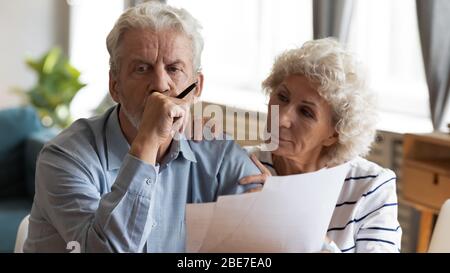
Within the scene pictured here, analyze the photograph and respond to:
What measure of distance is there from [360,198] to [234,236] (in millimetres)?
765

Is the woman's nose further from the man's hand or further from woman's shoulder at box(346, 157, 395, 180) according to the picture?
the man's hand

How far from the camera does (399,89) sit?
154 inches

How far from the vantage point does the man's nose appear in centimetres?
112

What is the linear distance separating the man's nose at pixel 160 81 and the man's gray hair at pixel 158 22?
0.24 ft

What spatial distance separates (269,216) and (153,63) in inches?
13.3

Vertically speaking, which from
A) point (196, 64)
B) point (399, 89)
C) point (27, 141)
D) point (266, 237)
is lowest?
point (27, 141)

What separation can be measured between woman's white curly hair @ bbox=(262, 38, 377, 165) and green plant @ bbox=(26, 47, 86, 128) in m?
4.02

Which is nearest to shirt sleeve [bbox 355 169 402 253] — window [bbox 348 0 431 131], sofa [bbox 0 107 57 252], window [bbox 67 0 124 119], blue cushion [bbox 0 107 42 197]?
window [bbox 348 0 431 131]

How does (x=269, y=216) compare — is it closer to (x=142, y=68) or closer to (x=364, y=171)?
(x=142, y=68)

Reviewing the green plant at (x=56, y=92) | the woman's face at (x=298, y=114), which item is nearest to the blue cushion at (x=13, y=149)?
the green plant at (x=56, y=92)

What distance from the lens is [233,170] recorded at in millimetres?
1293

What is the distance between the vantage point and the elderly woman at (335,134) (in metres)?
1.59
